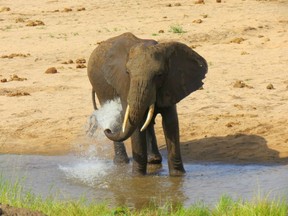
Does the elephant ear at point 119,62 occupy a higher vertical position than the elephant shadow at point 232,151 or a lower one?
higher

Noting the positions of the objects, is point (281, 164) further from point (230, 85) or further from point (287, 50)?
point (287, 50)

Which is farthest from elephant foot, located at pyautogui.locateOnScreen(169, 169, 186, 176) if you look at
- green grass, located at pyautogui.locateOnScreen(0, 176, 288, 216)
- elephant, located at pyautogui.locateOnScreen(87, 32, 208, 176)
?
green grass, located at pyautogui.locateOnScreen(0, 176, 288, 216)

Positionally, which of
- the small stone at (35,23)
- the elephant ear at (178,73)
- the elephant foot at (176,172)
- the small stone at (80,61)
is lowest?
the small stone at (35,23)

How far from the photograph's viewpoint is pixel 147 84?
917 centimetres

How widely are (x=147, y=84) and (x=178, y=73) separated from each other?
0.69 m

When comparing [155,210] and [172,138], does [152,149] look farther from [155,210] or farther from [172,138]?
[155,210]

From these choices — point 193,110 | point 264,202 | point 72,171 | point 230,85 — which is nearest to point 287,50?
point 230,85

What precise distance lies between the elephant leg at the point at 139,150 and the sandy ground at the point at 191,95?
1155 mm

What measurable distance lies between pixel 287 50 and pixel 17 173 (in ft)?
23.2

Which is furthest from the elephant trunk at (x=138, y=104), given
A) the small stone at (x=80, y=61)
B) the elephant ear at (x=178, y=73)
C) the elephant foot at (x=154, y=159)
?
the small stone at (x=80, y=61)

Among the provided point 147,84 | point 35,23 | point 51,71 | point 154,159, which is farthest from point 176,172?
point 35,23

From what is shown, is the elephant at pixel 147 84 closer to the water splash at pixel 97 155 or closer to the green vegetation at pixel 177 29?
the water splash at pixel 97 155

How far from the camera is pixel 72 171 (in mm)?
10500

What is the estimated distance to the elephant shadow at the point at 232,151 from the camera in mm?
10719
